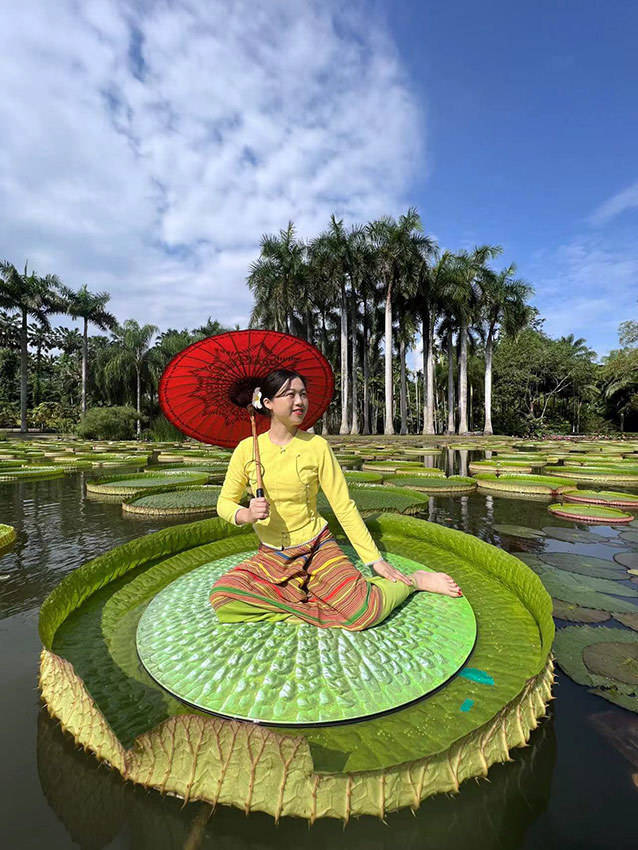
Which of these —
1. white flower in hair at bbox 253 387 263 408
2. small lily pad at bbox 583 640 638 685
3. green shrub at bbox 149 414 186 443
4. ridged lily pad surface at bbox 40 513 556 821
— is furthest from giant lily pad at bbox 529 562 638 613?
green shrub at bbox 149 414 186 443

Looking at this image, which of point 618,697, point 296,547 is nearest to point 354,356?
point 296,547

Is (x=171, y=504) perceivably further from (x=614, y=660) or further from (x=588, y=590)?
(x=614, y=660)

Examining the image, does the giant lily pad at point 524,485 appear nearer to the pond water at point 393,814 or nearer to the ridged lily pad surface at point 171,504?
the ridged lily pad surface at point 171,504

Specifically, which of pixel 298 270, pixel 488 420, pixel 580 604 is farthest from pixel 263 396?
pixel 488 420

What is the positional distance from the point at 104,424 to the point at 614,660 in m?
27.9

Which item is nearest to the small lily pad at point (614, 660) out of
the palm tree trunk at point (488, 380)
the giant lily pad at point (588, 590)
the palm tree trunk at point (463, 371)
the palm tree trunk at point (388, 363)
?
the giant lily pad at point (588, 590)

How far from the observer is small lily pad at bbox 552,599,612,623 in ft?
8.47

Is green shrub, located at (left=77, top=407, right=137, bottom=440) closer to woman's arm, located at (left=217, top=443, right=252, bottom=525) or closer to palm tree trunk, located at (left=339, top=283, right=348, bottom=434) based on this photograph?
palm tree trunk, located at (left=339, top=283, right=348, bottom=434)

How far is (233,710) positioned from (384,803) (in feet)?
2.20

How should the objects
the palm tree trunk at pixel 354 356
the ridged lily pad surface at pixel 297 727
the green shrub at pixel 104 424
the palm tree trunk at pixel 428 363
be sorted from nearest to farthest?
the ridged lily pad surface at pixel 297 727
the green shrub at pixel 104 424
the palm tree trunk at pixel 428 363
the palm tree trunk at pixel 354 356

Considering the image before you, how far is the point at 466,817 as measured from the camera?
126 centimetres

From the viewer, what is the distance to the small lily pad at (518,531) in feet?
15.5

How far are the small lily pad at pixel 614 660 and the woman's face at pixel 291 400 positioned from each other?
6.89ft

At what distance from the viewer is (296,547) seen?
8.09ft
